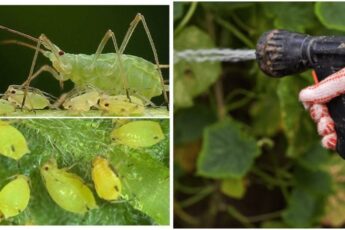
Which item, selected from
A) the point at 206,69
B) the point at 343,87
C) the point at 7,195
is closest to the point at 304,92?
the point at 343,87

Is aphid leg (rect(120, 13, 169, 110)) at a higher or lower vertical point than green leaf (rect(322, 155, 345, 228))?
higher

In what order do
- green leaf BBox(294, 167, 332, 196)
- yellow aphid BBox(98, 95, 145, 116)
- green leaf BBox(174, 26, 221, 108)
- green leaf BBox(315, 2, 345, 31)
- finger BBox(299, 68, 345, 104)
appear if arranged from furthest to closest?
green leaf BBox(294, 167, 332, 196) < green leaf BBox(174, 26, 221, 108) < green leaf BBox(315, 2, 345, 31) < yellow aphid BBox(98, 95, 145, 116) < finger BBox(299, 68, 345, 104)

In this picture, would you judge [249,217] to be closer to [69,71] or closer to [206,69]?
[206,69]

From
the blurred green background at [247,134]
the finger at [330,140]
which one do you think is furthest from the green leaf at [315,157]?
the finger at [330,140]

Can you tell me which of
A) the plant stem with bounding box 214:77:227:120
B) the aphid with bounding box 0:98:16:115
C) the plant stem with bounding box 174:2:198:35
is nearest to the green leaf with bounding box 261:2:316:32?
the plant stem with bounding box 174:2:198:35

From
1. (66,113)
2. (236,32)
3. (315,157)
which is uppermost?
(236,32)

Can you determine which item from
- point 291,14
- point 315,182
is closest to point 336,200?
point 315,182

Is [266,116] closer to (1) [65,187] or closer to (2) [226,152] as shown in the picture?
(2) [226,152]

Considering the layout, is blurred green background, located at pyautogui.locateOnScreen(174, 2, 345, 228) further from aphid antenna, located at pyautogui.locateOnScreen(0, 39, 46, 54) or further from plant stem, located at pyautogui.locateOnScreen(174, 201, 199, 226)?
aphid antenna, located at pyautogui.locateOnScreen(0, 39, 46, 54)
